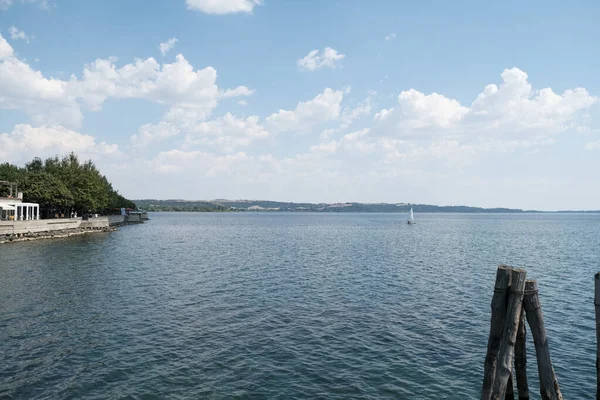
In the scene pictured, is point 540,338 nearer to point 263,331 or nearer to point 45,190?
point 263,331

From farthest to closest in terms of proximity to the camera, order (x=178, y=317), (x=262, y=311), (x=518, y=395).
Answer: (x=262, y=311)
(x=178, y=317)
(x=518, y=395)

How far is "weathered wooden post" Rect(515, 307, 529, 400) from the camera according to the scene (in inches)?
525

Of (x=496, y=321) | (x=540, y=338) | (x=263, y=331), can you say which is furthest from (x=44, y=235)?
(x=540, y=338)

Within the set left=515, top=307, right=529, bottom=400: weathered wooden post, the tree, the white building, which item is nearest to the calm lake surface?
left=515, top=307, right=529, bottom=400: weathered wooden post

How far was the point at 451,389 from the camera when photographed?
16.6 meters

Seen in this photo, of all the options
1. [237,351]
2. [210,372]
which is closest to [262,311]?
[237,351]

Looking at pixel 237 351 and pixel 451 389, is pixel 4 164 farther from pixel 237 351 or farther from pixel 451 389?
pixel 451 389

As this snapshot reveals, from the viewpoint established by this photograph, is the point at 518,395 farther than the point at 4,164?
No

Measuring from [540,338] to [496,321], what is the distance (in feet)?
4.13

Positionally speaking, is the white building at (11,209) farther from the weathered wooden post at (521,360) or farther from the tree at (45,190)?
the weathered wooden post at (521,360)

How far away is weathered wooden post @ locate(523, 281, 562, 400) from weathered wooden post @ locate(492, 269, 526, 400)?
358 mm

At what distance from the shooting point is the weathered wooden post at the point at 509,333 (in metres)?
11.8

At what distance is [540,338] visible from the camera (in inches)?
470

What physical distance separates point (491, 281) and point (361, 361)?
90.6ft
